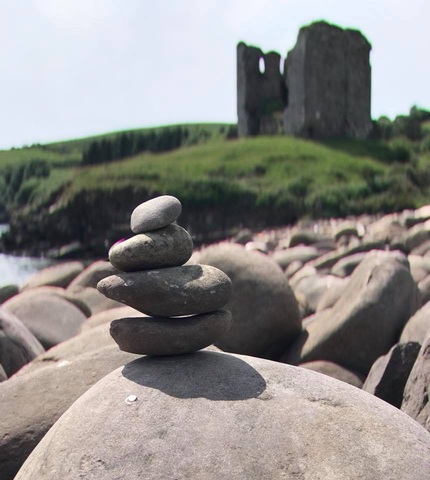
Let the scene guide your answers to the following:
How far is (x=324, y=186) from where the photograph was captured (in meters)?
33.5

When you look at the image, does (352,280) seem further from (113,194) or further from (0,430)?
(113,194)

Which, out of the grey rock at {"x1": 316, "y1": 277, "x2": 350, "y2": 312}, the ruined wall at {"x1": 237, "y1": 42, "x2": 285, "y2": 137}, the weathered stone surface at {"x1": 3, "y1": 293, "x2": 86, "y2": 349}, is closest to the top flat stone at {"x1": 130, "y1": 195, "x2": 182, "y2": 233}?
the weathered stone surface at {"x1": 3, "y1": 293, "x2": 86, "y2": 349}

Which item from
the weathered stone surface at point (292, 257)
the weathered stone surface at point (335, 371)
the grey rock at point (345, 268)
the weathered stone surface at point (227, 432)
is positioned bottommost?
the weathered stone surface at point (292, 257)

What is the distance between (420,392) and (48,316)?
5115mm

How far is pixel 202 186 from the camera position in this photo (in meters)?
32.7

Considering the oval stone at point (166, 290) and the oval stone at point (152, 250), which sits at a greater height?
the oval stone at point (152, 250)

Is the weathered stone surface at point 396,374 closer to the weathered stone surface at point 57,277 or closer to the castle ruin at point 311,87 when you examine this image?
the weathered stone surface at point 57,277

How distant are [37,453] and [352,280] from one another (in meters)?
4.08

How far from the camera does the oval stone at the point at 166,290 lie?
370 cm

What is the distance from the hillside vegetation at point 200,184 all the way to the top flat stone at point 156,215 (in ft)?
71.4

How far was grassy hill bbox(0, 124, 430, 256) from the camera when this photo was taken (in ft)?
90.9

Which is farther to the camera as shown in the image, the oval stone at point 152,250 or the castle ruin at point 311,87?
the castle ruin at point 311,87

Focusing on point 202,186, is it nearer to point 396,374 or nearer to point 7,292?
point 7,292

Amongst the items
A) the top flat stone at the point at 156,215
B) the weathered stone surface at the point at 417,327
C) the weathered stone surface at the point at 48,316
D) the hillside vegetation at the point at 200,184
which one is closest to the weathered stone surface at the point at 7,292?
the weathered stone surface at the point at 48,316
